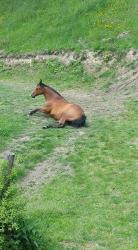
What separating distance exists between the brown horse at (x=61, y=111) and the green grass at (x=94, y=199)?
1411 millimetres

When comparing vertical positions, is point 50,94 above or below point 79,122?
above

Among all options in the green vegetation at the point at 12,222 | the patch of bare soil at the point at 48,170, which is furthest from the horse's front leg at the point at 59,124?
the green vegetation at the point at 12,222

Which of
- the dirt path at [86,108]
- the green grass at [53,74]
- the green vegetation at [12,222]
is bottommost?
the green grass at [53,74]

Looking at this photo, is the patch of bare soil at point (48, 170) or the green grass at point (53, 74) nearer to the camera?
the patch of bare soil at point (48, 170)

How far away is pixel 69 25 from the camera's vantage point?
126ft

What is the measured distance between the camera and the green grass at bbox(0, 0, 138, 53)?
115 feet

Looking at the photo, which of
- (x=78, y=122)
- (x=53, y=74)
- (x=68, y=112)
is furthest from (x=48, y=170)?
(x=53, y=74)

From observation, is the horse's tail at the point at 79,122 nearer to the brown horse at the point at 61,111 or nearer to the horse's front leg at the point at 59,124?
the brown horse at the point at 61,111

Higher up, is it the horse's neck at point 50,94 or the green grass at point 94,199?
the green grass at point 94,199

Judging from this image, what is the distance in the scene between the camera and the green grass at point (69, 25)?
35.2 m

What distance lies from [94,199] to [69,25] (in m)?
26.0

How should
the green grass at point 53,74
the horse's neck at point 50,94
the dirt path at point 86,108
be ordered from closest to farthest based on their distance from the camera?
the dirt path at point 86,108 < the horse's neck at point 50,94 < the green grass at point 53,74

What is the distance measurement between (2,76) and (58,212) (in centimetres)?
2368

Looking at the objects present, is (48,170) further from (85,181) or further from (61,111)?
(61,111)
